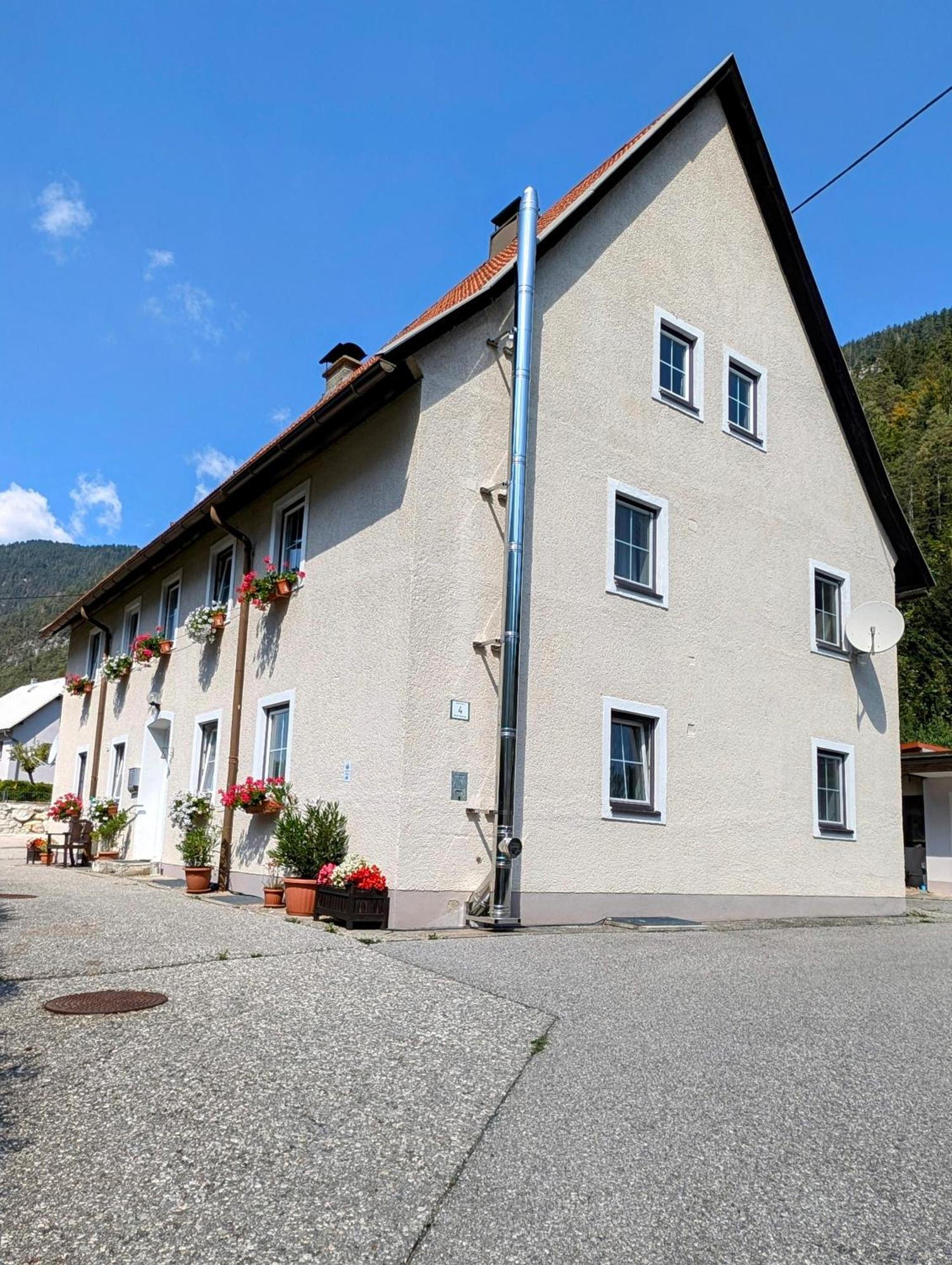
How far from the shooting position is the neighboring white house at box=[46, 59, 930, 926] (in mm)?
10805

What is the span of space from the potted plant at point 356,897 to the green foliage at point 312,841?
39 cm

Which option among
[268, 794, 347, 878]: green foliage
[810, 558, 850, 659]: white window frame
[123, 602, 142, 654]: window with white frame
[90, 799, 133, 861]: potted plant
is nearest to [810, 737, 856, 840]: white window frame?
[810, 558, 850, 659]: white window frame

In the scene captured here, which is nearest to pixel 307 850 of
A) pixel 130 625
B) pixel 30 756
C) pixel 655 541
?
pixel 655 541

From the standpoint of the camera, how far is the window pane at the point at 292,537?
13477 millimetres

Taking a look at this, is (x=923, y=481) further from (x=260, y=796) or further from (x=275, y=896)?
(x=275, y=896)

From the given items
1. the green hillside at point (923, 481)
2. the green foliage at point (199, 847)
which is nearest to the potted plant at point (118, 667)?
the green foliage at point (199, 847)

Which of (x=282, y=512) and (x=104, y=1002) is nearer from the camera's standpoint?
(x=104, y=1002)

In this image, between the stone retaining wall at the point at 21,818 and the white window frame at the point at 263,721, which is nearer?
the white window frame at the point at 263,721

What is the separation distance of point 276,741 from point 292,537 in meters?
2.67

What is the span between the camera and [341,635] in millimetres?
11750

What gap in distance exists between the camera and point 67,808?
20.4 metres

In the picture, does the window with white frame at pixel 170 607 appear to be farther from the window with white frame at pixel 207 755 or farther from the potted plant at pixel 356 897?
the potted plant at pixel 356 897

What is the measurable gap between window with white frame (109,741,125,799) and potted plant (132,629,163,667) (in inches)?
94.6

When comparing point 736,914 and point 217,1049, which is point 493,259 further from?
point 217,1049
